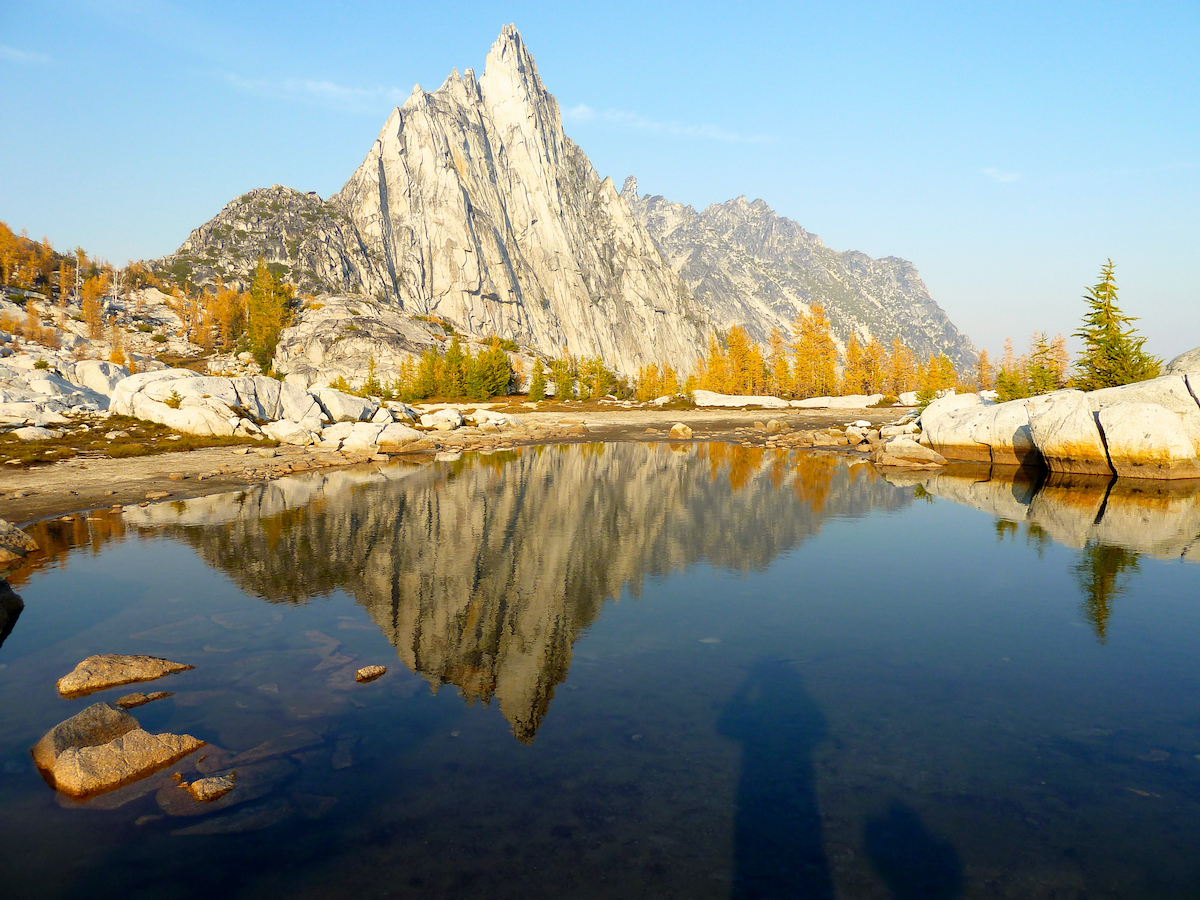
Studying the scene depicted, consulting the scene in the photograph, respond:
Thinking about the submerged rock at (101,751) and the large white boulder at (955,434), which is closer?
the submerged rock at (101,751)

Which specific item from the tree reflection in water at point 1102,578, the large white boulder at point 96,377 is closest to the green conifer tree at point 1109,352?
the tree reflection in water at point 1102,578

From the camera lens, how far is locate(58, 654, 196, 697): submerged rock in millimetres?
11480

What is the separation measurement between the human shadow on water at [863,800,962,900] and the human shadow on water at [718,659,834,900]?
65 cm

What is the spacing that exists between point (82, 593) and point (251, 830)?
43.5ft

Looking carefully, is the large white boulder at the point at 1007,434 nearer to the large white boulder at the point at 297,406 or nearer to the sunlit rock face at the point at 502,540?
the sunlit rock face at the point at 502,540

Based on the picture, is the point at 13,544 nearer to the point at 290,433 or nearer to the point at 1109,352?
the point at 290,433

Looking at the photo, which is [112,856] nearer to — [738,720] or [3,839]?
[3,839]

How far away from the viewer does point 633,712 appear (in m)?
10.7

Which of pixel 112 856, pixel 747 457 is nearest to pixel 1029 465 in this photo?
pixel 747 457

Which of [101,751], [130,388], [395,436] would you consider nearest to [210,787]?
[101,751]

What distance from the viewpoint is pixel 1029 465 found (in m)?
39.7

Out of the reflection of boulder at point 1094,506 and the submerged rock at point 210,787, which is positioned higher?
the reflection of boulder at point 1094,506

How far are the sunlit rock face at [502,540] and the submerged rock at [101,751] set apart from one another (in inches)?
168

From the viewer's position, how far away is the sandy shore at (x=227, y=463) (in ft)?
96.5
